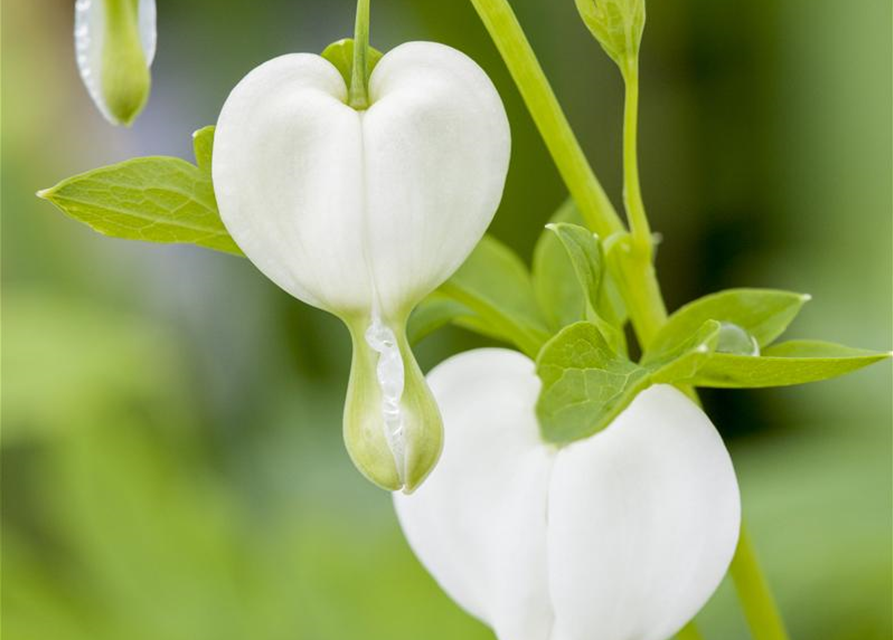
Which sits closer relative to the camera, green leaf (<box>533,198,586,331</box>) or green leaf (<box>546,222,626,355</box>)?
green leaf (<box>546,222,626,355</box>)

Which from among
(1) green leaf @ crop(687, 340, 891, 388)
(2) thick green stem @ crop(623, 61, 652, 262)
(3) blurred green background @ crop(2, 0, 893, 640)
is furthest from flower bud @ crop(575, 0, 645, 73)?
(3) blurred green background @ crop(2, 0, 893, 640)

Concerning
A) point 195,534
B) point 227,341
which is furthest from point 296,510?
point 227,341

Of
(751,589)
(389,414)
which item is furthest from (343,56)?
(751,589)

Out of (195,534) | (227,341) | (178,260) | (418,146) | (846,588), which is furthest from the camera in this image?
(178,260)

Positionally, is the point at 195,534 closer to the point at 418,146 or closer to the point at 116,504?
the point at 116,504

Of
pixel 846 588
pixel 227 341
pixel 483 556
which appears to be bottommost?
pixel 846 588

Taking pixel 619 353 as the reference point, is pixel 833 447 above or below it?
below

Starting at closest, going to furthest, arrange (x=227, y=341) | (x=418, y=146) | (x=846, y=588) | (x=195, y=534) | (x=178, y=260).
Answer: (x=418, y=146) → (x=846, y=588) → (x=195, y=534) → (x=227, y=341) → (x=178, y=260)

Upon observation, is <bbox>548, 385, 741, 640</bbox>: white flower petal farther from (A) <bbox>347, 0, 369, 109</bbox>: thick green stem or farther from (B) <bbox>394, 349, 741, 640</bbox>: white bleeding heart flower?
(A) <bbox>347, 0, 369, 109</bbox>: thick green stem
